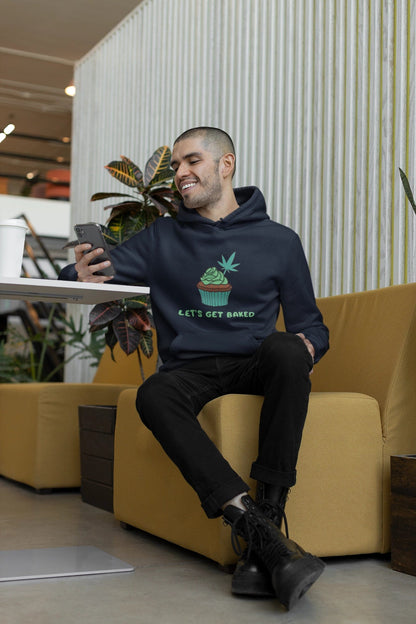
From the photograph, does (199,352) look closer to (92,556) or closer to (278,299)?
(278,299)

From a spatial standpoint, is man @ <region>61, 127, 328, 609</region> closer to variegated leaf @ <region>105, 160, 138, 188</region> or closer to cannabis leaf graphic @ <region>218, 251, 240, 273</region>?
cannabis leaf graphic @ <region>218, 251, 240, 273</region>

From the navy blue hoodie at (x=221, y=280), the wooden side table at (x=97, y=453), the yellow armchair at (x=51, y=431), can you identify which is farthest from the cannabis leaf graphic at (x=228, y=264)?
the yellow armchair at (x=51, y=431)

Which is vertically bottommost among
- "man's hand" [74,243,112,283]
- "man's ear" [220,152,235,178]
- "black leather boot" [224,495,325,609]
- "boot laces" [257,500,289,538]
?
"black leather boot" [224,495,325,609]

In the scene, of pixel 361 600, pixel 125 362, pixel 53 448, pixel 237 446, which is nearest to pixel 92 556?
pixel 237 446

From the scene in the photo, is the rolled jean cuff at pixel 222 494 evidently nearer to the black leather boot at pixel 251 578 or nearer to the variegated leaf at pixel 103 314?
the black leather boot at pixel 251 578

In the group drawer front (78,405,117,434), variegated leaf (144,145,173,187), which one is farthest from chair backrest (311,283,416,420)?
variegated leaf (144,145,173,187)

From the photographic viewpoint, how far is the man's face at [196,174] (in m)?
2.46

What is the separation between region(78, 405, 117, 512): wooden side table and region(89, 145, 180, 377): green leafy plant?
299mm

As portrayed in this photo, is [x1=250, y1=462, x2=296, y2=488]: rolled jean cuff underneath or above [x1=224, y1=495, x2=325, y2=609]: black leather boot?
above

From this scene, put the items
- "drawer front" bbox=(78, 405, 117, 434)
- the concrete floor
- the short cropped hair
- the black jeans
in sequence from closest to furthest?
1. the concrete floor
2. the black jeans
3. the short cropped hair
4. "drawer front" bbox=(78, 405, 117, 434)

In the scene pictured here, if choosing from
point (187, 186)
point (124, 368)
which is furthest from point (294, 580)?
point (124, 368)

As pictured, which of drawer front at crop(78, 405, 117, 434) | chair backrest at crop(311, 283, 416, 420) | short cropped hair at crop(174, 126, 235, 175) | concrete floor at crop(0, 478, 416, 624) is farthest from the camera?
drawer front at crop(78, 405, 117, 434)

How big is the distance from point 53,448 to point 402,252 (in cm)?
172

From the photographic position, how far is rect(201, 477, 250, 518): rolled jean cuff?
1.89 metres
